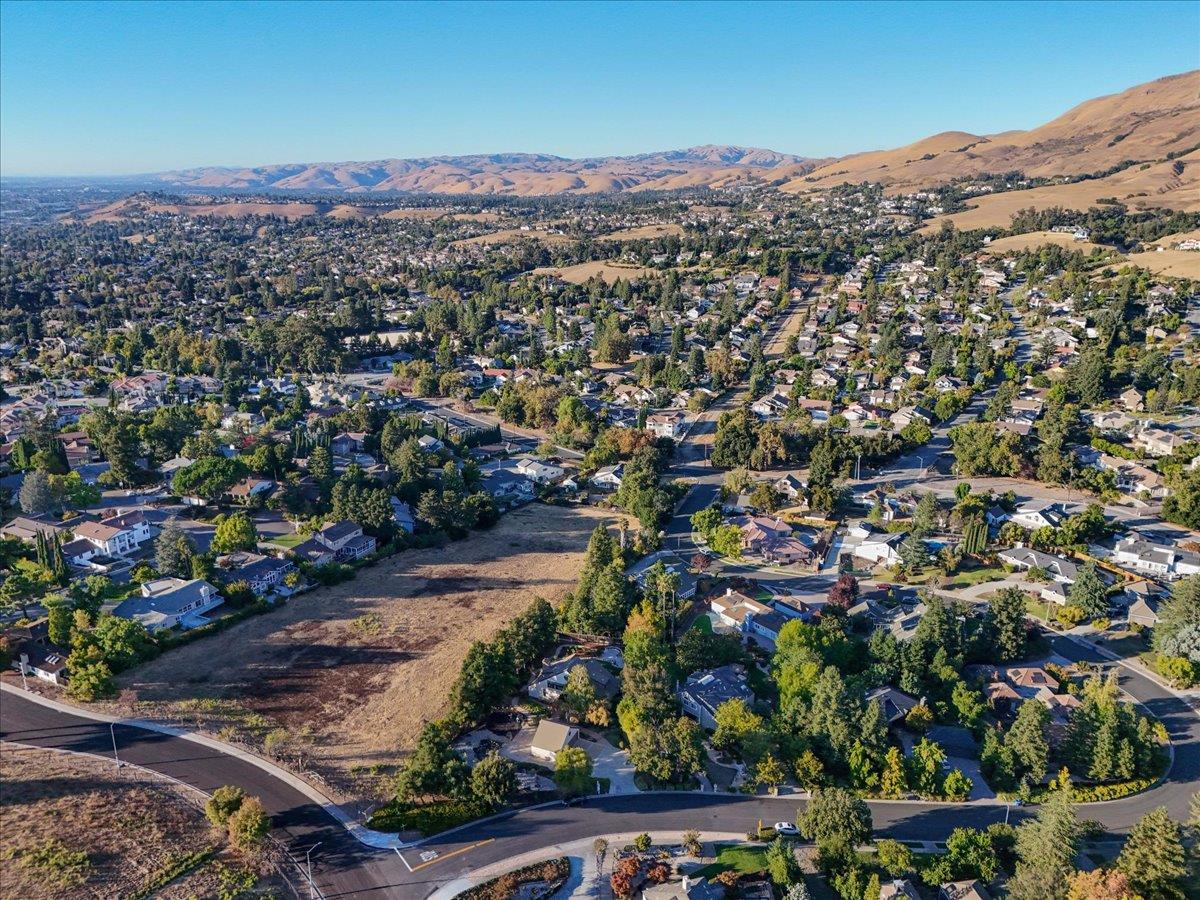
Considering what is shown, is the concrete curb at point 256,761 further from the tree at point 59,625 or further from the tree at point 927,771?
the tree at point 927,771

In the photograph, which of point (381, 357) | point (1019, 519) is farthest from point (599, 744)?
point (381, 357)

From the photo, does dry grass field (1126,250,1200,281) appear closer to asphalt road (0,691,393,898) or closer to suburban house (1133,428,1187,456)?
suburban house (1133,428,1187,456)

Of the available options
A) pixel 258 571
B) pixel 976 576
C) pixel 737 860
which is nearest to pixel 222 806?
pixel 737 860

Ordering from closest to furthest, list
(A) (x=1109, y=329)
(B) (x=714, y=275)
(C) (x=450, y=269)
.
Answer: (A) (x=1109, y=329), (B) (x=714, y=275), (C) (x=450, y=269)

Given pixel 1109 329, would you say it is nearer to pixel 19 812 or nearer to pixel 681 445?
pixel 681 445

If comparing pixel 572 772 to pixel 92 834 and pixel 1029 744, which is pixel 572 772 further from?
pixel 1029 744

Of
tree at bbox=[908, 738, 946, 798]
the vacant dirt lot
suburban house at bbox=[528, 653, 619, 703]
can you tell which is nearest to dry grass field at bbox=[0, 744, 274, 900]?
the vacant dirt lot
